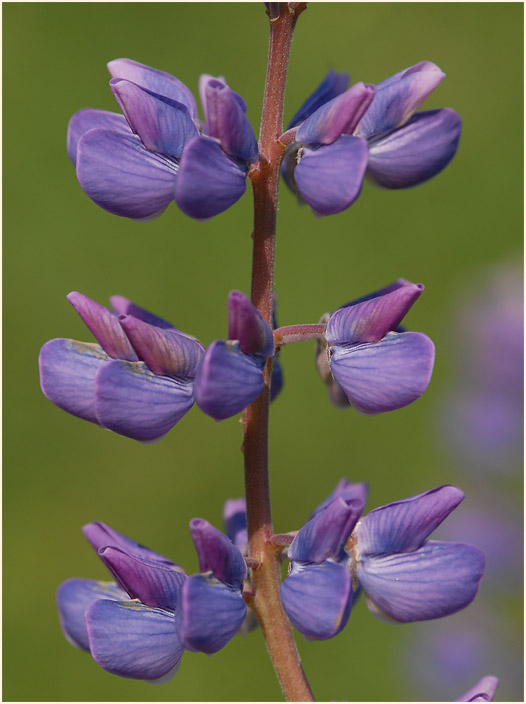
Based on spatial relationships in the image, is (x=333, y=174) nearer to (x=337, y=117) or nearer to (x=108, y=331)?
(x=337, y=117)

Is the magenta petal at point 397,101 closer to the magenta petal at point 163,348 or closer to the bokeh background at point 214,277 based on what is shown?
the magenta petal at point 163,348

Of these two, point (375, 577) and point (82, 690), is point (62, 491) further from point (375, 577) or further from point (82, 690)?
point (375, 577)

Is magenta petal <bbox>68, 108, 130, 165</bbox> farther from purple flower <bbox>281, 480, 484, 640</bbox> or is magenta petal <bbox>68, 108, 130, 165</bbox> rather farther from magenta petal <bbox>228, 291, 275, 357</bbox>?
purple flower <bbox>281, 480, 484, 640</bbox>

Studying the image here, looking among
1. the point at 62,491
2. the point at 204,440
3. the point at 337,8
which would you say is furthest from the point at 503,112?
the point at 62,491

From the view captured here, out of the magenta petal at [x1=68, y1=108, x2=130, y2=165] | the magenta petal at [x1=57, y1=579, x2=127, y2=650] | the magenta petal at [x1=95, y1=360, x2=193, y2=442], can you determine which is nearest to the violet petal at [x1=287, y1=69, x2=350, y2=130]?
the magenta petal at [x1=68, y1=108, x2=130, y2=165]

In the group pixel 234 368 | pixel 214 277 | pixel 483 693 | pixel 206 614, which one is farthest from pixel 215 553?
pixel 214 277
